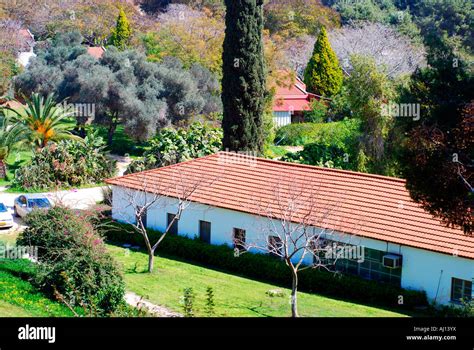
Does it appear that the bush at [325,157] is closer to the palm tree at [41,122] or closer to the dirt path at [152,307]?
the palm tree at [41,122]

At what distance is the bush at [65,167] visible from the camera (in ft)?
114

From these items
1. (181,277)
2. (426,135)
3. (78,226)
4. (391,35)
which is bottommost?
(181,277)

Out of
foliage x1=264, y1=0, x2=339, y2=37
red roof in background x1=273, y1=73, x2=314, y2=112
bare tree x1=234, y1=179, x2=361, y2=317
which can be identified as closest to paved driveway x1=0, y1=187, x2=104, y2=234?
bare tree x1=234, y1=179, x2=361, y2=317

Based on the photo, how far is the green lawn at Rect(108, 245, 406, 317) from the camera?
1991 centimetres

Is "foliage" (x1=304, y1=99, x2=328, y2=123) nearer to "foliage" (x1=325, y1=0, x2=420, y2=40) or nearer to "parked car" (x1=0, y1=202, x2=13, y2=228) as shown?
"foliage" (x1=325, y1=0, x2=420, y2=40)

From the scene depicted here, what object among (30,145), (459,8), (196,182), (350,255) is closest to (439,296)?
(350,255)

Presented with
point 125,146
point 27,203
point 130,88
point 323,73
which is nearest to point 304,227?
point 27,203

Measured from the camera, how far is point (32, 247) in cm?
2283

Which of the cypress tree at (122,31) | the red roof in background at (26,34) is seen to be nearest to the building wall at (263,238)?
the cypress tree at (122,31)

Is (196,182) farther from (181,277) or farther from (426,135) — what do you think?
(426,135)

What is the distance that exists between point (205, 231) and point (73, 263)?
306 inches

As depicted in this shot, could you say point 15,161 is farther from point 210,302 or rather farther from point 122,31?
point 122,31

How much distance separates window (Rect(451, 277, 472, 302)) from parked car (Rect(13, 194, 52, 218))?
14959 mm
